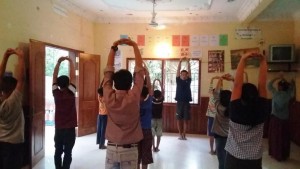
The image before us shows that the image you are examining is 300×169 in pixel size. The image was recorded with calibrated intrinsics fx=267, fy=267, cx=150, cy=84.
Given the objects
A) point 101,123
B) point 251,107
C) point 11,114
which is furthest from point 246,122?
point 101,123

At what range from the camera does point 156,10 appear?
259 inches

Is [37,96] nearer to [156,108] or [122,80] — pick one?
[156,108]

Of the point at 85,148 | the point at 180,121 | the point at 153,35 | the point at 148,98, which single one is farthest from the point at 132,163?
the point at 153,35

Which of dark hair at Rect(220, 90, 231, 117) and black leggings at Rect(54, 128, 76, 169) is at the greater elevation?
dark hair at Rect(220, 90, 231, 117)

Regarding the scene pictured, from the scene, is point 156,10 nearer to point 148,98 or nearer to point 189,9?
point 189,9

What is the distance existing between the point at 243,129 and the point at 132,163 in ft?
2.90

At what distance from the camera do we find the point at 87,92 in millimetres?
6863

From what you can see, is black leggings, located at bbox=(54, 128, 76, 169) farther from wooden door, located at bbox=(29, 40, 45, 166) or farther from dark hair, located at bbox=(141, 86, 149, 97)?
dark hair, located at bbox=(141, 86, 149, 97)

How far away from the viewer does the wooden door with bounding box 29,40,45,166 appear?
4.27 m

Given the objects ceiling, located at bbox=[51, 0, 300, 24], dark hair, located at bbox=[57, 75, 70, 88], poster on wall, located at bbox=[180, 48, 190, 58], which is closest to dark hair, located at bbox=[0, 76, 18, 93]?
dark hair, located at bbox=[57, 75, 70, 88]

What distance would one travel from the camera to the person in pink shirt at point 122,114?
1959 mm

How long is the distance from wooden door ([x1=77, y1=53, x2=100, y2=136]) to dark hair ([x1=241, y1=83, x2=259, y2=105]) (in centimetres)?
520

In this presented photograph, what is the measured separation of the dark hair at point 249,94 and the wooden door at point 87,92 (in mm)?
5196

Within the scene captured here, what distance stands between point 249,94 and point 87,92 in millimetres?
5445
